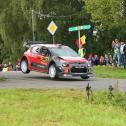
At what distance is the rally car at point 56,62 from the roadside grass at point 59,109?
8064 millimetres

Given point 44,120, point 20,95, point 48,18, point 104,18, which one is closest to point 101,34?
point 48,18

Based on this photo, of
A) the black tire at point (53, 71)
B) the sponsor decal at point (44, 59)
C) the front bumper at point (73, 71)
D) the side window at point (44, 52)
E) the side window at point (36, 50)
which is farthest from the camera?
the side window at point (36, 50)

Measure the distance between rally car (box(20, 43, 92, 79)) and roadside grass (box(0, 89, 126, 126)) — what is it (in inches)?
317

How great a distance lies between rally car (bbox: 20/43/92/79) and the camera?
83.8ft

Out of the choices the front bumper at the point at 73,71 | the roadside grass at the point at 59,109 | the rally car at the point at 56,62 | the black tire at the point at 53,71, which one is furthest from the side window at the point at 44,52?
the roadside grass at the point at 59,109

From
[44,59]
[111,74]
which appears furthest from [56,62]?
[111,74]

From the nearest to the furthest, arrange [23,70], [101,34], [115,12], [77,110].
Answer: [77,110] → [23,70] → [115,12] → [101,34]

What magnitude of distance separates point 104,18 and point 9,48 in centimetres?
2165

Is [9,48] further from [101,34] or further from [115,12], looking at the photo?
[115,12]

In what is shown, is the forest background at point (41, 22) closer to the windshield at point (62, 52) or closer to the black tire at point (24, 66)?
the black tire at point (24, 66)

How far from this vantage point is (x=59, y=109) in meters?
13.4

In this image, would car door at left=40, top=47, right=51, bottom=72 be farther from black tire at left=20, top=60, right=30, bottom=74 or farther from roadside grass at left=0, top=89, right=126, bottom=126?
roadside grass at left=0, top=89, right=126, bottom=126

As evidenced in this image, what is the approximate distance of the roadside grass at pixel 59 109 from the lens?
11.4 m

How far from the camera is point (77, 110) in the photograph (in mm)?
13203
